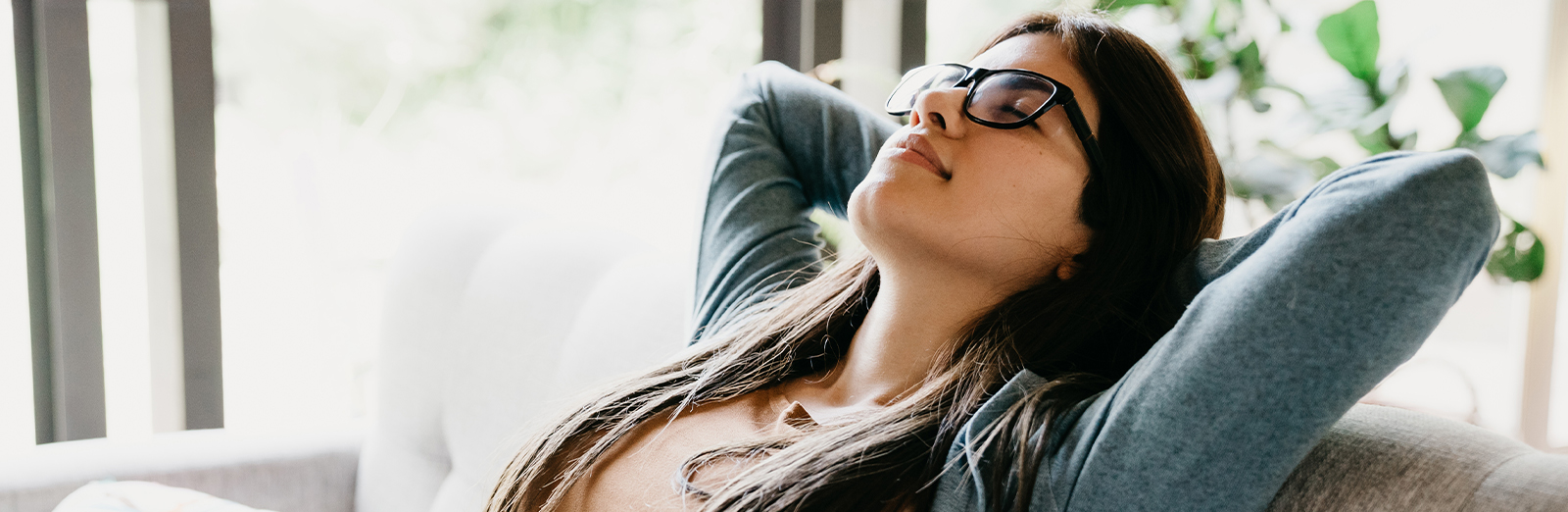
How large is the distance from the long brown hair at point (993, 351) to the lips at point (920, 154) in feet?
0.48

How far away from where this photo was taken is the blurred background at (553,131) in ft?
5.44

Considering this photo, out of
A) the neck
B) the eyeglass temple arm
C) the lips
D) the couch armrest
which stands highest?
the eyeglass temple arm

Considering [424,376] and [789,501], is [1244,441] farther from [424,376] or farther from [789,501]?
[424,376]

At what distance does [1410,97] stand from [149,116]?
3.29m

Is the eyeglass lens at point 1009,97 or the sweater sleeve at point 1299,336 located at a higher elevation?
the eyeglass lens at point 1009,97

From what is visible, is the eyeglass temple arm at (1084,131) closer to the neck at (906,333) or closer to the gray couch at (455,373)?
the neck at (906,333)

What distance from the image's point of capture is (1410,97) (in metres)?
2.73

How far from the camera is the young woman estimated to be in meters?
0.57

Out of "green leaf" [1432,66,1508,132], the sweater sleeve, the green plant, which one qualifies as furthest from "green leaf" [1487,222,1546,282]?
the sweater sleeve

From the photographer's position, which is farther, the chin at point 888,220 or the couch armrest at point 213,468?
the couch armrest at point 213,468

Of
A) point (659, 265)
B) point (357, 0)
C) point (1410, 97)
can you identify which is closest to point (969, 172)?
point (659, 265)

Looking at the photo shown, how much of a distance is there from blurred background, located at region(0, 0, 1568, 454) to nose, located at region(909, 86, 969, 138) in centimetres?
64

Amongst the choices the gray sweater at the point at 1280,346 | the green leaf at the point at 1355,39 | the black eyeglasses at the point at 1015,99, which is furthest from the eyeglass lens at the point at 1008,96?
the green leaf at the point at 1355,39

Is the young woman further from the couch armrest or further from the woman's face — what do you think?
the couch armrest
